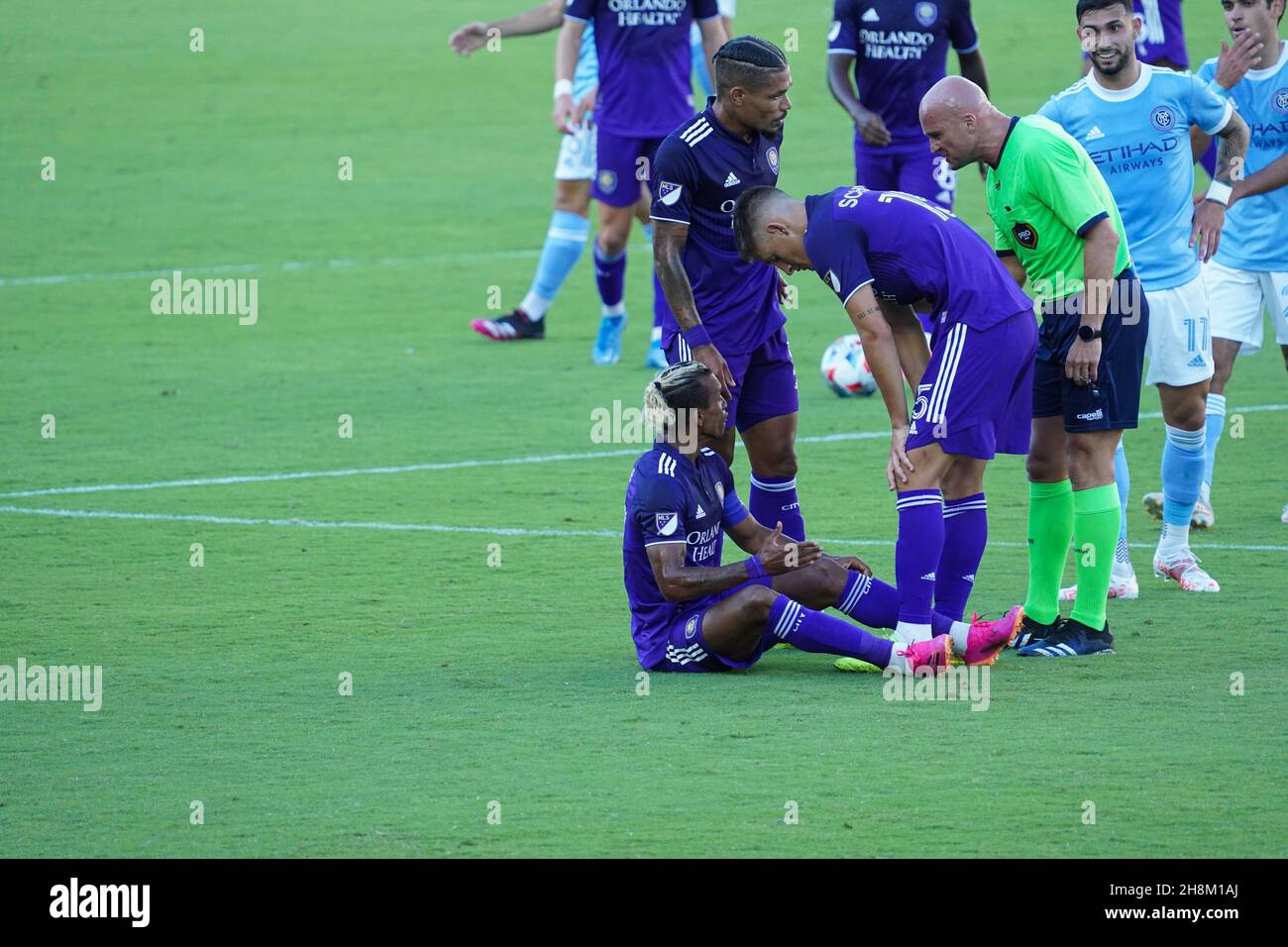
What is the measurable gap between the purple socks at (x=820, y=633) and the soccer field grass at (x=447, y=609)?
0.44ft

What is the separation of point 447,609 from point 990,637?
7.96 ft

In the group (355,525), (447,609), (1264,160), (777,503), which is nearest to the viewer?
(777,503)

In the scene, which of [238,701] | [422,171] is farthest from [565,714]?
[422,171]

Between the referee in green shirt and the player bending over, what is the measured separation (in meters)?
0.22

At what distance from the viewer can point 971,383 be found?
697 cm

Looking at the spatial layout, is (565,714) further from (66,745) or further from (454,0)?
(454,0)

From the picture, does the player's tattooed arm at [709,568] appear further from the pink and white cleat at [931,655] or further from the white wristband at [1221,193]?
the white wristband at [1221,193]

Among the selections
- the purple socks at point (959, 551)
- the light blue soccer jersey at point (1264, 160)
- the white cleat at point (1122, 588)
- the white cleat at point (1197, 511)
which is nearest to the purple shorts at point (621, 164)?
the light blue soccer jersey at point (1264, 160)

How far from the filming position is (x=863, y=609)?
7.34 metres

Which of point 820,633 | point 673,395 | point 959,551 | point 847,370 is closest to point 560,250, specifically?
point 847,370

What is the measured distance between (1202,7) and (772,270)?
22613 millimetres

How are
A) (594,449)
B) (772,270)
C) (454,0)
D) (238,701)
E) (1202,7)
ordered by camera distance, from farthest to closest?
(454,0) → (1202,7) → (594,449) → (772,270) → (238,701)

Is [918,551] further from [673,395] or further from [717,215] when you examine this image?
[717,215]

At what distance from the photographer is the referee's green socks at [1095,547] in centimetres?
728
